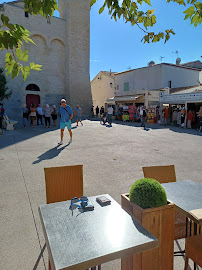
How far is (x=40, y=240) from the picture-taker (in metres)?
2.47

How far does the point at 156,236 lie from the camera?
1626 millimetres

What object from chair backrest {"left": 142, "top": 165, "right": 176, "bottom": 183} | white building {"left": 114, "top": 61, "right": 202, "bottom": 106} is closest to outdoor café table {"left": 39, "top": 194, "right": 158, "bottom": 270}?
chair backrest {"left": 142, "top": 165, "right": 176, "bottom": 183}

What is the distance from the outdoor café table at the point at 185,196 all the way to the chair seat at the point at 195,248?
1.01 feet

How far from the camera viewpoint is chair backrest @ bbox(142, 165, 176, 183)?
2.63m

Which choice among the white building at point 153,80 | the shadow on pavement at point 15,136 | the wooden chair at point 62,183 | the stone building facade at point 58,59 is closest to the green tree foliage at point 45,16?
the wooden chair at point 62,183

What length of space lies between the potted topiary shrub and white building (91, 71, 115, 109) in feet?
97.1

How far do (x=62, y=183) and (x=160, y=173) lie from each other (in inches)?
50.8

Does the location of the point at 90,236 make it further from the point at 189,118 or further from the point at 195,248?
the point at 189,118

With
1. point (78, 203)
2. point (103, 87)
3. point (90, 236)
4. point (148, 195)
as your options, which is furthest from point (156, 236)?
point (103, 87)

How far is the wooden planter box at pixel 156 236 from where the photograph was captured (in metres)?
1.56

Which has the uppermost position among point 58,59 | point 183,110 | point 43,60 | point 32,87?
point 58,59

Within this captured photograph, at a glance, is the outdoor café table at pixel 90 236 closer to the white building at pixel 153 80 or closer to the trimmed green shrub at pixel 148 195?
the trimmed green shrub at pixel 148 195

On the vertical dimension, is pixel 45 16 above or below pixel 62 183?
above

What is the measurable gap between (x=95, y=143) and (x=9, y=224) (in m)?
6.19
